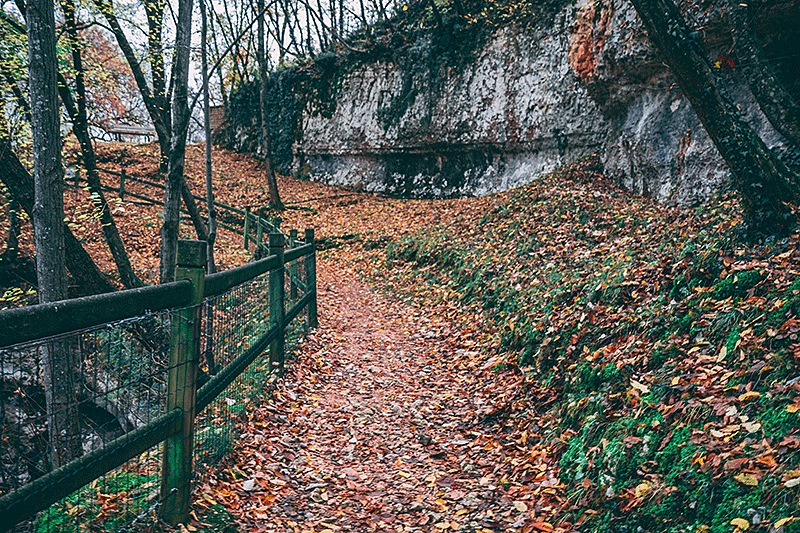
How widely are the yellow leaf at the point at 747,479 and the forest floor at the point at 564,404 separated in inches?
0.6

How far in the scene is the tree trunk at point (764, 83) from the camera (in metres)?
5.81

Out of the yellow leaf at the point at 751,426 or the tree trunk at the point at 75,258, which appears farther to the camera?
the tree trunk at the point at 75,258

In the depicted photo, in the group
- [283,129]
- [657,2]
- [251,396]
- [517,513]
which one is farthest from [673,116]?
[283,129]

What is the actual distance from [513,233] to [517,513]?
24.4 feet

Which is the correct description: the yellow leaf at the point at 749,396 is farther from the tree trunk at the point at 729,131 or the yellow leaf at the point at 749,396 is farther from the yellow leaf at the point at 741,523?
the tree trunk at the point at 729,131

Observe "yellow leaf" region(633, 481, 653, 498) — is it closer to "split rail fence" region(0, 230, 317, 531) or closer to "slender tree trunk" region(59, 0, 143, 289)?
"split rail fence" region(0, 230, 317, 531)

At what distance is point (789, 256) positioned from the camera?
14.7ft

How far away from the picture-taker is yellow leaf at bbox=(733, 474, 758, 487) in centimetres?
265

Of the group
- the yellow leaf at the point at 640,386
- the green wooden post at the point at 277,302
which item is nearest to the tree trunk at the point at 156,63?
the green wooden post at the point at 277,302

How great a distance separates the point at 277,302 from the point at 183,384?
8.67ft

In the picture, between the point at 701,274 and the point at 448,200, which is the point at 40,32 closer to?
the point at 701,274

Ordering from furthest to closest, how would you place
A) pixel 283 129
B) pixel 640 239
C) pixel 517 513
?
pixel 283 129, pixel 640 239, pixel 517 513

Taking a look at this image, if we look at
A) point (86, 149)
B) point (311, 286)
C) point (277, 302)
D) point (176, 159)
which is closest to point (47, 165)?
point (176, 159)

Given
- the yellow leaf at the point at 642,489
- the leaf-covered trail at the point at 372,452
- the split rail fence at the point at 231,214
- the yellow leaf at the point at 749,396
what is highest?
the split rail fence at the point at 231,214
